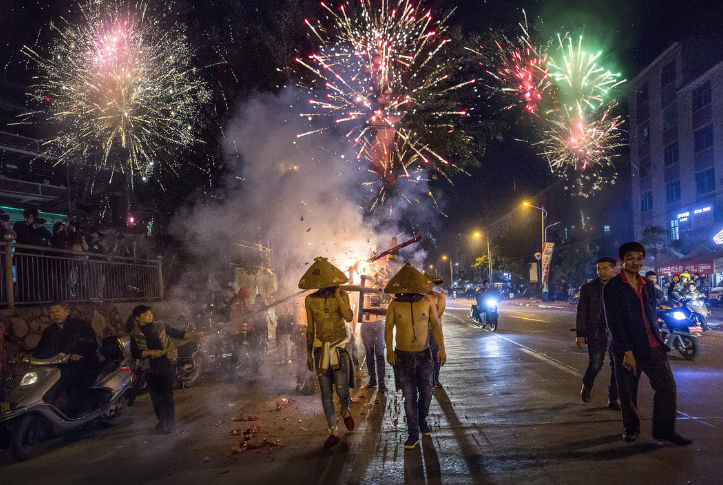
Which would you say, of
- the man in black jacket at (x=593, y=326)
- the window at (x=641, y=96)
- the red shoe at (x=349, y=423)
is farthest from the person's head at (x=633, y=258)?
the window at (x=641, y=96)

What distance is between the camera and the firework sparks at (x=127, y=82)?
11414 mm

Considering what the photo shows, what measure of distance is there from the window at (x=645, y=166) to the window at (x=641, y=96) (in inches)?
154

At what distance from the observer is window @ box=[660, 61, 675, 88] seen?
3281cm

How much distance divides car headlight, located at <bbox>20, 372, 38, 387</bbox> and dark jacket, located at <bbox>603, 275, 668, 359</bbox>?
581 centimetres

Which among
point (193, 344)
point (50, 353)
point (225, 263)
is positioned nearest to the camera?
point (50, 353)

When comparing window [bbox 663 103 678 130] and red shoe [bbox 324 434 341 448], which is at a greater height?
window [bbox 663 103 678 130]

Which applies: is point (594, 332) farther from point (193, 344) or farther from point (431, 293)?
point (193, 344)

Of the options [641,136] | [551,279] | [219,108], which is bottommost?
[551,279]

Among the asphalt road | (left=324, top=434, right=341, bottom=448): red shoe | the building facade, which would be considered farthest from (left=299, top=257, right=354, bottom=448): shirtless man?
the building facade

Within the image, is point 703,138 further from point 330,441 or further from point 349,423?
point 330,441

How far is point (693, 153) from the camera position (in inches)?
1225

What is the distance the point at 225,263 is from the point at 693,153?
28475 millimetres

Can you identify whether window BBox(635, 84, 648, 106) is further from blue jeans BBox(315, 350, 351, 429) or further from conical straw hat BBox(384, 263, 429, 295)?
blue jeans BBox(315, 350, 351, 429)

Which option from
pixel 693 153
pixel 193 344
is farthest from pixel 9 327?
pixel 693 153
